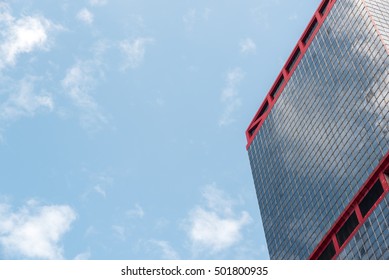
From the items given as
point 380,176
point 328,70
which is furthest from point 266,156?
point 380,176

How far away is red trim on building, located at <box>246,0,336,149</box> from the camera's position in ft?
440

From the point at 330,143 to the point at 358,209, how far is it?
64.7 feet

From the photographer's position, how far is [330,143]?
11225cm

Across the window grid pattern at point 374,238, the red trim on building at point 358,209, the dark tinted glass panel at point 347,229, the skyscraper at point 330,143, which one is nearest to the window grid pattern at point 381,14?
the skyscraper at point 330,143

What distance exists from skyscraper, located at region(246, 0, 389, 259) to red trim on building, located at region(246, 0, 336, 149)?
0.27m

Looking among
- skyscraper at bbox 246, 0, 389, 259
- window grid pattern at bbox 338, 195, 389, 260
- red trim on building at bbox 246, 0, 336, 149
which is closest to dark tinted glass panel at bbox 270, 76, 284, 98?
red trim on building at bbox 246, 0, 336, 149

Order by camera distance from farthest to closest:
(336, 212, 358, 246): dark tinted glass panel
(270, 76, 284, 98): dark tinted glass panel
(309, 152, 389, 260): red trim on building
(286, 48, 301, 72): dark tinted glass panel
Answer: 1. (270, 76, 284, 98): dark tinted glass panel
2. (286, 48, 301, 72): dark tinted glass panel
3. (336, 212, 358, 246): dark tinted glass panel
4. (309, 152, 389, 260): red trim on building

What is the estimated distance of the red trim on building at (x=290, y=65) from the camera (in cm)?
13404

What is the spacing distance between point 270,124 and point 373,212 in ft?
184

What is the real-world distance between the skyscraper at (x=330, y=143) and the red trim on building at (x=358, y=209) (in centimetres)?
16

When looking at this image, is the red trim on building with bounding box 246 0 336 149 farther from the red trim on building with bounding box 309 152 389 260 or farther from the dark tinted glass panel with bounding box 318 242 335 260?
the dark tinted glass panel with bounding box 318 242 335 260

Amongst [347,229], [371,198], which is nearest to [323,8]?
[371,198]

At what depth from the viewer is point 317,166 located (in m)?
115

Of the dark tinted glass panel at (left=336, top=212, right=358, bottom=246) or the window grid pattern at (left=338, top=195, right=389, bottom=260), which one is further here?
the dark tinted glass panel at (left=336, top=212, right=358, bottom=246)
